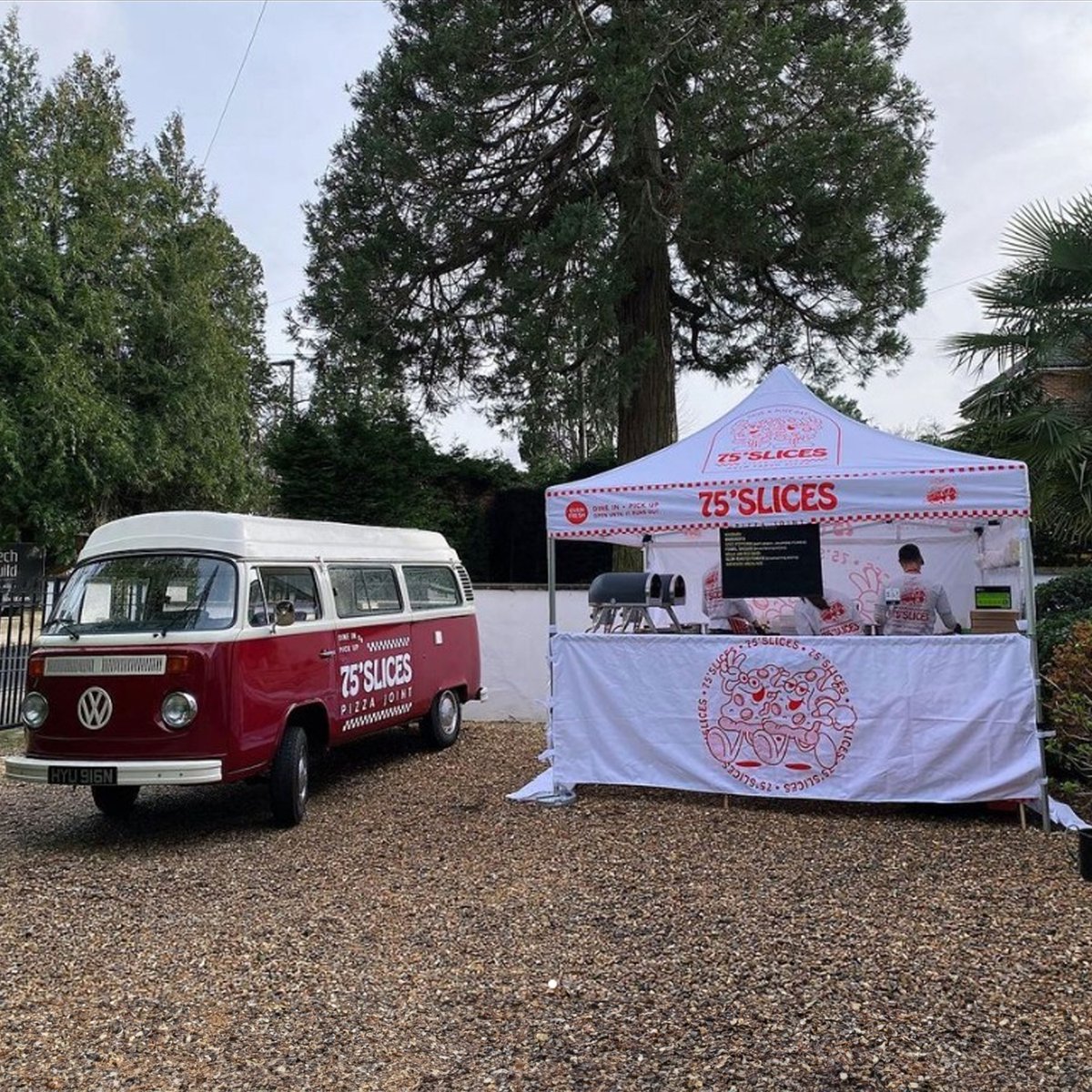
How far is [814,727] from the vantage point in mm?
7039

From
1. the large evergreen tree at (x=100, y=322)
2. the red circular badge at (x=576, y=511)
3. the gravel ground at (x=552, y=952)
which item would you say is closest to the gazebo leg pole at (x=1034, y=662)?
the gravel ground at (x=552, y=952)

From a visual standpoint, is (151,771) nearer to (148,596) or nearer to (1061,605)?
(148,596)

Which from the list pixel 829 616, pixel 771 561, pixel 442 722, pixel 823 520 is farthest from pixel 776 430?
pixel 442 722

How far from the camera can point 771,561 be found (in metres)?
7.77

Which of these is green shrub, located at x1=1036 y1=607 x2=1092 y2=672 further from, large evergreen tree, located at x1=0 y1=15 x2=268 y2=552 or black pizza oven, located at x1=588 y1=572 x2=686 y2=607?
large evergreen tree, located at x1=0 y1=15 x2=268 y2=552

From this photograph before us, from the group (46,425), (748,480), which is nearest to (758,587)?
(748,480)

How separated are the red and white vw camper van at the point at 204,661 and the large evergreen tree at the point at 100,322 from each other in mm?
14856

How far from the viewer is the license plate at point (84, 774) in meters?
6.31

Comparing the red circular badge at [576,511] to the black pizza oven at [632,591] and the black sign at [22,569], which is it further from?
the black sign at [22,569]

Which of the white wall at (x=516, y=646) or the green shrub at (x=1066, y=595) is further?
the white wall at (x=516, y=646)

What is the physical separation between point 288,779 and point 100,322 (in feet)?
59.1

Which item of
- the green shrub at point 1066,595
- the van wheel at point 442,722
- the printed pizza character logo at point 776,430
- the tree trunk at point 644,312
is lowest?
the van wheel at point 442,722

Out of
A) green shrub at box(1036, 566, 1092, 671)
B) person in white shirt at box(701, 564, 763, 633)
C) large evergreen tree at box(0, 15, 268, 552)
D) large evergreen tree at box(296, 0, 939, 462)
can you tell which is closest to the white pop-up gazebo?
green shrub at box(1036, 566, 1092, 671)

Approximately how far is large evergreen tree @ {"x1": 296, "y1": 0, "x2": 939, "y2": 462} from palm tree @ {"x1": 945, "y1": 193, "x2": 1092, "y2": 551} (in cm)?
279
